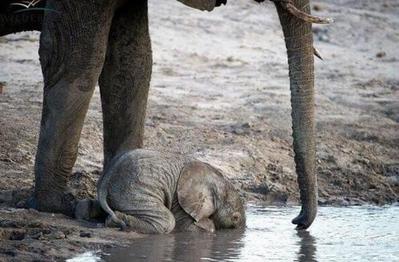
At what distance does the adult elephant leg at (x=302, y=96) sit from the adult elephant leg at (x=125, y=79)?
49.2 inches

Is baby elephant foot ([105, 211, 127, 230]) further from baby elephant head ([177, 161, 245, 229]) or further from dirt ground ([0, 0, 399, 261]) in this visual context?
baby elephant head ([177, 161, 245, 229])

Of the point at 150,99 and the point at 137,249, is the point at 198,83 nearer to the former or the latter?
the point at 150,99

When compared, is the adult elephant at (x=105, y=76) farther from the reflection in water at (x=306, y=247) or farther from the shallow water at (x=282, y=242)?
the shallow water at (x=282, y=242)

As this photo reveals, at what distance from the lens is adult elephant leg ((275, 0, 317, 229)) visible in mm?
8195

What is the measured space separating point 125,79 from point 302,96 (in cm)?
146

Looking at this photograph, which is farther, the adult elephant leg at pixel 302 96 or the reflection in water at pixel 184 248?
the adult elephant leg at pixel 302 96

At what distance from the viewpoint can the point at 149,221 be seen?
8.30m

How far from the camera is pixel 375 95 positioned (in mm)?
13828

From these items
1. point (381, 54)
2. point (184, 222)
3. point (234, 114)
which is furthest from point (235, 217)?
point (381, 54)

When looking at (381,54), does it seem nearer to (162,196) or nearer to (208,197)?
(208,197)

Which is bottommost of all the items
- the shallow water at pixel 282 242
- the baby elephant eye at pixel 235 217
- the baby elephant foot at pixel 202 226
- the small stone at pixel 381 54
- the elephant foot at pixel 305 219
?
the shallow water at pixel 282 242

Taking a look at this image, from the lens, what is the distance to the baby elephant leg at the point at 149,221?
8.27 meters

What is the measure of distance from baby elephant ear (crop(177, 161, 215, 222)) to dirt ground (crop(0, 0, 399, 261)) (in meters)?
0.55

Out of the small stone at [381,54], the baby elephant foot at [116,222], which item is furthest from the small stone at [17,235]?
the small stone at [381,54]
